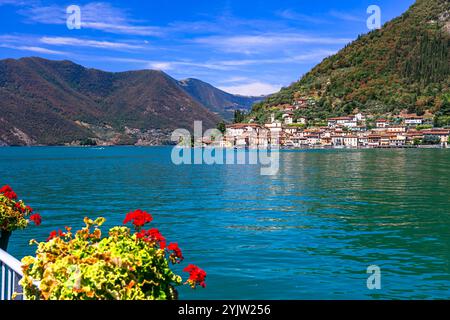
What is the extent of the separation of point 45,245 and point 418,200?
28855 millimetres

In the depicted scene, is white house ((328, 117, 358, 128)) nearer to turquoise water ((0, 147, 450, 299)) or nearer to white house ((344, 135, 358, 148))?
white house ((344, 135, 358, 148))

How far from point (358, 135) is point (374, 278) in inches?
6969

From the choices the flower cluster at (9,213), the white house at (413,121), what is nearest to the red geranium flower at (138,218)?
the flower cluster at (9,213)

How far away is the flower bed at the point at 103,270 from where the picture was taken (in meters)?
5.09

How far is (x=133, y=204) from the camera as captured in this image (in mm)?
31016

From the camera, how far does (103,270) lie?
513cm

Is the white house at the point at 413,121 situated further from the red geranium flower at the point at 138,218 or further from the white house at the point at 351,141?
the red geranium flower at the point at 138,218

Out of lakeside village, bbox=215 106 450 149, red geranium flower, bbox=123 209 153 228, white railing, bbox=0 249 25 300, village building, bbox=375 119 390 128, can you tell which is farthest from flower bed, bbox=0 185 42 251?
village building, bbox=375 119 390 128

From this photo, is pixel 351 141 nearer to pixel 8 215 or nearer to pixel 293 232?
pixel 293 232

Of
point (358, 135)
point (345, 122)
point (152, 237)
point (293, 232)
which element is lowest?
point (293, 232)

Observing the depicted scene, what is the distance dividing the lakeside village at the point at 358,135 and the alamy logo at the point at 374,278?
158457 mm

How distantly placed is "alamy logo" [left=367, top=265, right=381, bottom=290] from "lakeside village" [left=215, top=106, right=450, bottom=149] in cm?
15846

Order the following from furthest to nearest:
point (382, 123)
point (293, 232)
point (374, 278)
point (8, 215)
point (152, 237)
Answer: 1. point (382, 123)
2. point (293, 232)
3. point (374, 278)
4. point (8, 215)
5. point (152, 237)

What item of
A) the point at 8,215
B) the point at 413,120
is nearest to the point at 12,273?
the point at 8,215
